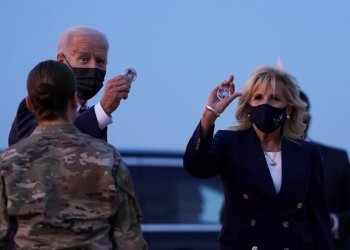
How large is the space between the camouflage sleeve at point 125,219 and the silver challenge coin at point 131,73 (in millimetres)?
621

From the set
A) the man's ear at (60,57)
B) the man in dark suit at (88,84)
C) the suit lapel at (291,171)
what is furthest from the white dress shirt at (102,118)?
the suit lapel at (291,171)

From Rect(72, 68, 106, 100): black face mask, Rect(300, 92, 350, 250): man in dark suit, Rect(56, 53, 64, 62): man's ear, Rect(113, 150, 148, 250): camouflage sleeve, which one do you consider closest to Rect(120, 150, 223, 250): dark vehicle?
Rect(300, 92, 350, 250): man in dark suit

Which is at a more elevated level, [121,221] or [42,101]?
[42,101]

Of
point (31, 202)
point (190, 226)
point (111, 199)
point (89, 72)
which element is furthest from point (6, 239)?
point (190, 226)

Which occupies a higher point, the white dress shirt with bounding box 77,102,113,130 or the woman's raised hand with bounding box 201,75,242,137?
the white dress shirt with bounding box 77,102,113,130

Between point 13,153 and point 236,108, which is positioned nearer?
point 13,153

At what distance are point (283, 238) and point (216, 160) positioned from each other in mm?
530

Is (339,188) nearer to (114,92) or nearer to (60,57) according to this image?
(60,57)

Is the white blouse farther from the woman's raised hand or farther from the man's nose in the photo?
the man's nose

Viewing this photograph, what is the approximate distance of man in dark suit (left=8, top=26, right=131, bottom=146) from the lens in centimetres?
342

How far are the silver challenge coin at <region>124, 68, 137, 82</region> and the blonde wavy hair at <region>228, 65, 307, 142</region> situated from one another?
1.00m

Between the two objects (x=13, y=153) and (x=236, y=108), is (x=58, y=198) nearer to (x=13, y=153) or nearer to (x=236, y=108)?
(x=13, y=153)

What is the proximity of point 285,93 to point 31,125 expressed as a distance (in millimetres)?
1555

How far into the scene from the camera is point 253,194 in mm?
4094
